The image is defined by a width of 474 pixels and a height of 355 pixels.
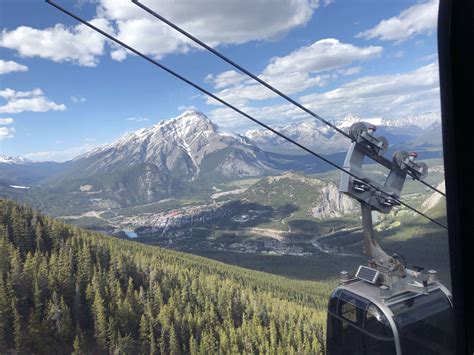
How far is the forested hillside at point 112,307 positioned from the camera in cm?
4256

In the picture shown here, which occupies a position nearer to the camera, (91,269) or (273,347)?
(273,347)

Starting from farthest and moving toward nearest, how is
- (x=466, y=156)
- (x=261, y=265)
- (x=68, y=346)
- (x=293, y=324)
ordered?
(x=261, y=265) < (x=293, y=324) < (x=68, y=346) < (x=466, y=156)

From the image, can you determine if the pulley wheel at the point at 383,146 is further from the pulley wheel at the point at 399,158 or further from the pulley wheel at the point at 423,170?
the pulley wheel at the point at 423,170

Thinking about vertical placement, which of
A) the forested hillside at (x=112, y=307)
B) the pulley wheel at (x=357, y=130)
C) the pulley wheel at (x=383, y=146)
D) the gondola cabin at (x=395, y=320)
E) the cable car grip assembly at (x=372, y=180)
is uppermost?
the pulley wheel at (x=357, y=130)

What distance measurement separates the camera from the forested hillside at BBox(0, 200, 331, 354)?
140 ft

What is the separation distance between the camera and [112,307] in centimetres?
5078

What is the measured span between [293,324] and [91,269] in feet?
104

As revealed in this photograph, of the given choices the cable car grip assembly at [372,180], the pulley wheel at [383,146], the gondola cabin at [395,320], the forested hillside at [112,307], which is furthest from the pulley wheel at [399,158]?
the forested hillside at [112,307]

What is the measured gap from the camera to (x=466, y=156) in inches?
76.7

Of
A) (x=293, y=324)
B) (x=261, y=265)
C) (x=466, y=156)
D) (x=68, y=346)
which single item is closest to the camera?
(x=466, y=156)

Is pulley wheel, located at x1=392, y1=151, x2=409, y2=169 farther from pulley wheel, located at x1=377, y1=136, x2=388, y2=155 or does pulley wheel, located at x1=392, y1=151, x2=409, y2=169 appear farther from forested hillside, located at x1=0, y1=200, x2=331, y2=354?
forested hillside, located at x1=0, y1=200, x2=331, y2=354

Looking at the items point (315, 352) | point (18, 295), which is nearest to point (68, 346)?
point (18, 295)

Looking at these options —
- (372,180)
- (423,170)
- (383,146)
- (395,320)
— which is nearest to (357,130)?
(383,146)

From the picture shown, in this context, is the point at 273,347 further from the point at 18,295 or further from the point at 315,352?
the point at 18,295
